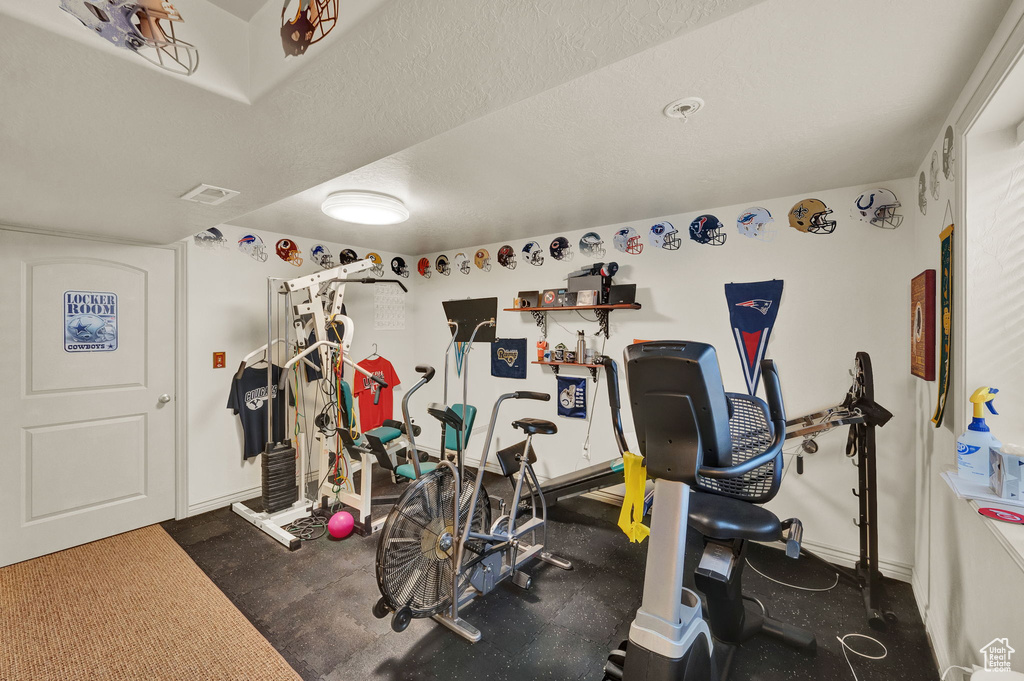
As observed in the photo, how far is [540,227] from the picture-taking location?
3361 mm

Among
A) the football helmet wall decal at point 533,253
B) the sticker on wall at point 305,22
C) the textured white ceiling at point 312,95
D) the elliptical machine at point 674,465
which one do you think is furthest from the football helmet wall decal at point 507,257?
the sticker on wall at point 305,22

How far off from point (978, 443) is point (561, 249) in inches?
107

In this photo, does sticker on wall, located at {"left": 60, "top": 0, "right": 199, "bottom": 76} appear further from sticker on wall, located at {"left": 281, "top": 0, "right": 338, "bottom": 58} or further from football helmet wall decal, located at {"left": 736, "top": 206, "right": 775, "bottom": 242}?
football helmet wall decal, located at {"left": 736, "top": 206, "right": 775, "bottom": 242}

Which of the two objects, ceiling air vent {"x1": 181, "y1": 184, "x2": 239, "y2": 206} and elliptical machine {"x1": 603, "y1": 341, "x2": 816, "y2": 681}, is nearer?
elliptical machine {"x1": 603, "y1": 341, "x2": 816, "y2": 681}

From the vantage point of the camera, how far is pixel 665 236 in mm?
3012

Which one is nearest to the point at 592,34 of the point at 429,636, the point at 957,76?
the point at 957,76

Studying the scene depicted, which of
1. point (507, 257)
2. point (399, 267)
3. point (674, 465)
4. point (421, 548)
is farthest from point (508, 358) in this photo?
point (674, 465)

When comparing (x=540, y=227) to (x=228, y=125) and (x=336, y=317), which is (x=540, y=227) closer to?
(x=336, y=317)

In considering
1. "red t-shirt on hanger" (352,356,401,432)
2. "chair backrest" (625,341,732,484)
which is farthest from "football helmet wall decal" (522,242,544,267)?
"chair backrest" (625,341,732,484)

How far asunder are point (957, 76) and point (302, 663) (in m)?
3.15

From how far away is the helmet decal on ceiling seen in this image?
3.50 metres

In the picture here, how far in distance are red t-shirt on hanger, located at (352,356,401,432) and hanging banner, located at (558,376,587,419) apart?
56.9 inches

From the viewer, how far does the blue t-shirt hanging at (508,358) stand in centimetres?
381

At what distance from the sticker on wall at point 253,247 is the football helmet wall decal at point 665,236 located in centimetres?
306
